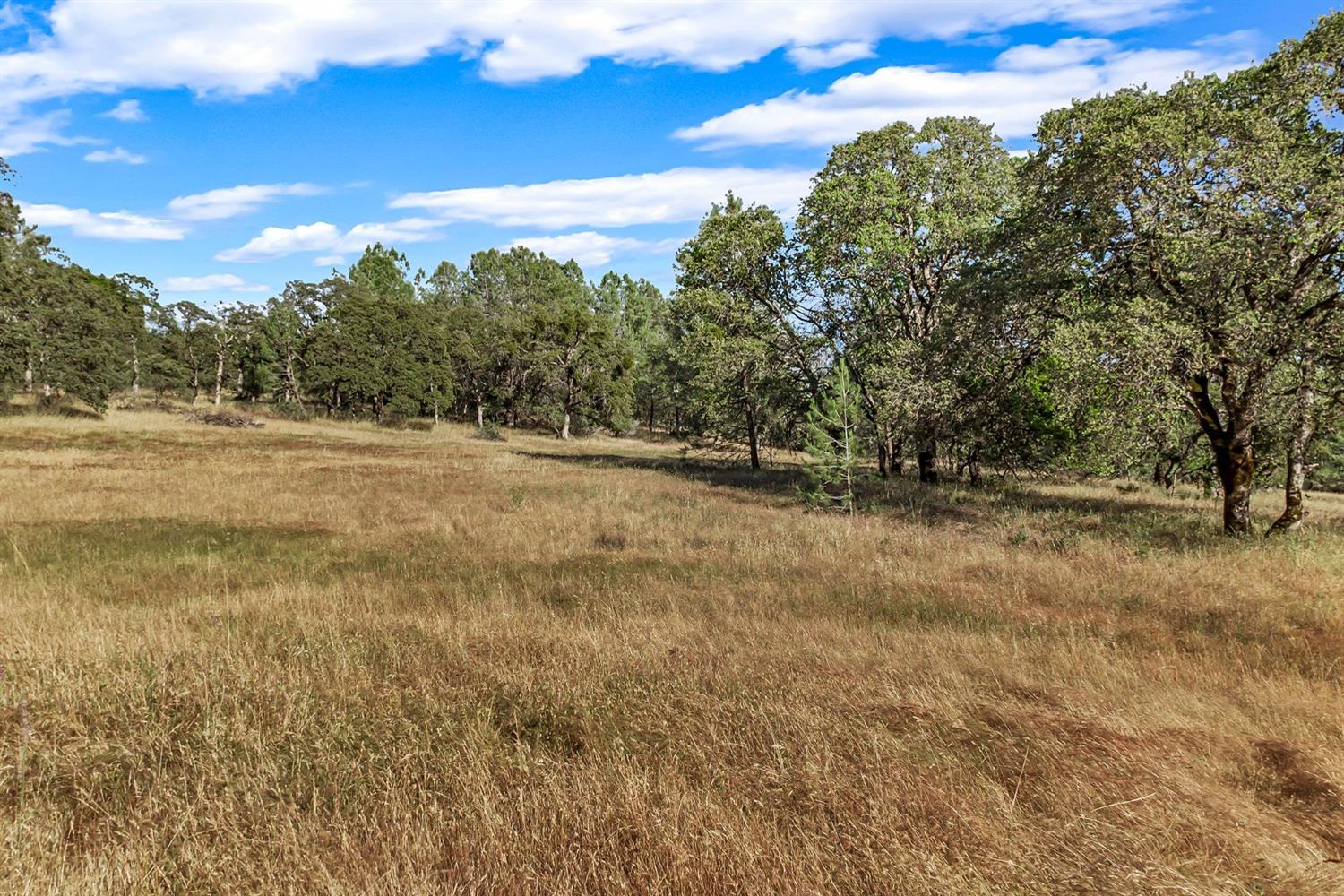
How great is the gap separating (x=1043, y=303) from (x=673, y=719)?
52.9 feet

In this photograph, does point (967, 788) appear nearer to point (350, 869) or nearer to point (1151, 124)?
point (350, 869)

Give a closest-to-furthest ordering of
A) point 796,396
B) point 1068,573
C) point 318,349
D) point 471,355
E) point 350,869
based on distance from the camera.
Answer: point 350,869, point 1068,573, point 796,396, point 318,349, point 471,355

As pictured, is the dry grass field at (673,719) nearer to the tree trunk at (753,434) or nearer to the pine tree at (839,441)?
the pine tree at (839,441)

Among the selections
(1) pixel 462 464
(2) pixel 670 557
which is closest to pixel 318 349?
(1) pixel 462 464

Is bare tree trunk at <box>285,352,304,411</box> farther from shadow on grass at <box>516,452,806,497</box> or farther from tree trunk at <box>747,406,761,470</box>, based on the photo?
tree trunk at <box>747,406,761,470</box>

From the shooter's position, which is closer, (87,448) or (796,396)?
(796,396)

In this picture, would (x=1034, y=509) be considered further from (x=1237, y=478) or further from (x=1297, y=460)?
(x=1297, y=460)

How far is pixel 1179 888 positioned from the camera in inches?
120

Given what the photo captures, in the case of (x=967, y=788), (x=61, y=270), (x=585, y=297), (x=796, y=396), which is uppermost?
(x=585, y=297)

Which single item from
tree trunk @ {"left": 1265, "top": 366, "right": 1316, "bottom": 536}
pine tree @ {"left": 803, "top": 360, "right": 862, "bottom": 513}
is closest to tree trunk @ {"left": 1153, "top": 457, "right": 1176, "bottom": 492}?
tree trunk @ {"left": 1265, "top": 366, "right": 1316, "bottom": 536}

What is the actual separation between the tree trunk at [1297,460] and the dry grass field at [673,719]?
3.37 m

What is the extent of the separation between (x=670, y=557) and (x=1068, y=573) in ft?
22.1

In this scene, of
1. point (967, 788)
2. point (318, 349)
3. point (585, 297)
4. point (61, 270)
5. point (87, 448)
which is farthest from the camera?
point (585, 297)

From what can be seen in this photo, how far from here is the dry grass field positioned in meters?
3.37
